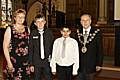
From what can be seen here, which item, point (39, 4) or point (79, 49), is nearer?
point (79, 49)

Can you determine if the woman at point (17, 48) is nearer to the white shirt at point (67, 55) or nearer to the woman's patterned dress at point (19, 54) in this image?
the woman's patterned dress at point (19, 54)

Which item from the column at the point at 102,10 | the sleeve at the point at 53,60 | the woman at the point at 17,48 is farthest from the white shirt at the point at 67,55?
the column at the point at 102,10

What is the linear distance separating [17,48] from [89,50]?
90 cm

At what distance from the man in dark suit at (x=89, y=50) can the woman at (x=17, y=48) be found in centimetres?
70

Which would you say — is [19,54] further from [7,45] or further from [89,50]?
[89,50]

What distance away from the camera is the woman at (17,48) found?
11.6 ft

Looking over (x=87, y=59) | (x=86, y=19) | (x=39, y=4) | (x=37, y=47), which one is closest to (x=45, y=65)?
(x=37, y=47)

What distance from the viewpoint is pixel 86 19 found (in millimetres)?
3799

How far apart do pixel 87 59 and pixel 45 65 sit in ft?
1.77

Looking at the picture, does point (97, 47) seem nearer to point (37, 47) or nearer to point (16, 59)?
point (37, 47)

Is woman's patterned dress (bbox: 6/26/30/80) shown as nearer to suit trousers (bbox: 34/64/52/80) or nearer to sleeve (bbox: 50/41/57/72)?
suit trousers (bbox: 34/64/52/80)

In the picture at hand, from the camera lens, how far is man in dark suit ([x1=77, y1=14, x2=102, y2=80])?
3.88 m

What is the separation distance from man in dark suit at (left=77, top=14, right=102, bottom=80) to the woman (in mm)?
701

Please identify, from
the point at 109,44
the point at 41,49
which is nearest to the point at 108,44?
the point at 109,44
